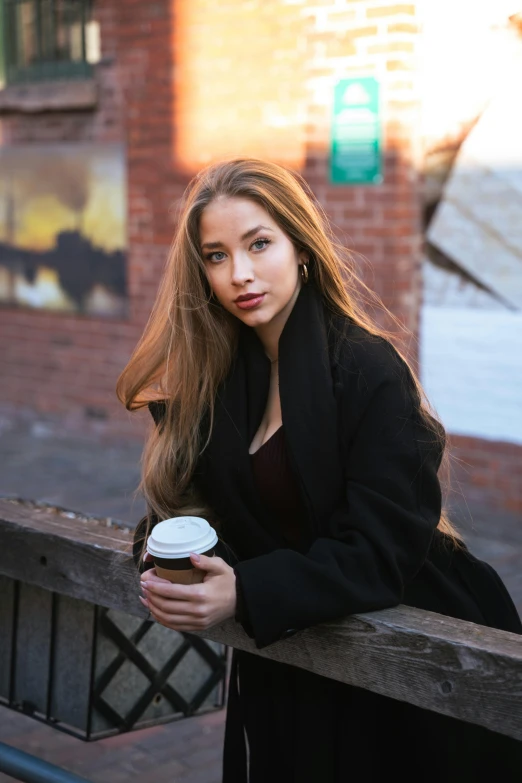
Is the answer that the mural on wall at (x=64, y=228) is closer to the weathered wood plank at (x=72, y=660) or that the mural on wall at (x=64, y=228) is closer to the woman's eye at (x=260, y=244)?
the weathered wood plank at (x=72, y=660)

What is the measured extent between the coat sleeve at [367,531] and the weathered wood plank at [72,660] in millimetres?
874

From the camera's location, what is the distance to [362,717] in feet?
6.41

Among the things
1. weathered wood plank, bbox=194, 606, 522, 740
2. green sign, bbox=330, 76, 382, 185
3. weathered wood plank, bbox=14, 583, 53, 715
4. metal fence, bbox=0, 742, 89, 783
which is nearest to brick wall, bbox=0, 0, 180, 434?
green sign, bbox=330, 76, 382, 185

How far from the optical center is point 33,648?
2.62 meters

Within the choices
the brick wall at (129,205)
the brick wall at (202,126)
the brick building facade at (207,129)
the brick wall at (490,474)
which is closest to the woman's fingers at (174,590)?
the brick building facade at (207,129)

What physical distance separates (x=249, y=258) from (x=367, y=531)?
22.3 inches

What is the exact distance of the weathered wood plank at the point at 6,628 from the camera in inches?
105

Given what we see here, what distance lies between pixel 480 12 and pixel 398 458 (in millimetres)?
4158

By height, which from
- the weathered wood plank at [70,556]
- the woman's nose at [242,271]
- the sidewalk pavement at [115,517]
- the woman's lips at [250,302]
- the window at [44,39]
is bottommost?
the sidewalk pavement at [115,517]

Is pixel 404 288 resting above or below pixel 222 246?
below

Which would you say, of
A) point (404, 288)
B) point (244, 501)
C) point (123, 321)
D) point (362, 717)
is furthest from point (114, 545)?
point (123, 321)

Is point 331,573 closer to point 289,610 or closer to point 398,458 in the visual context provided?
point 289,610

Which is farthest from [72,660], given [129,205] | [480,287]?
[129,205]

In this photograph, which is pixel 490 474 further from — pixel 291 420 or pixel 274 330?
pixel 291 420
